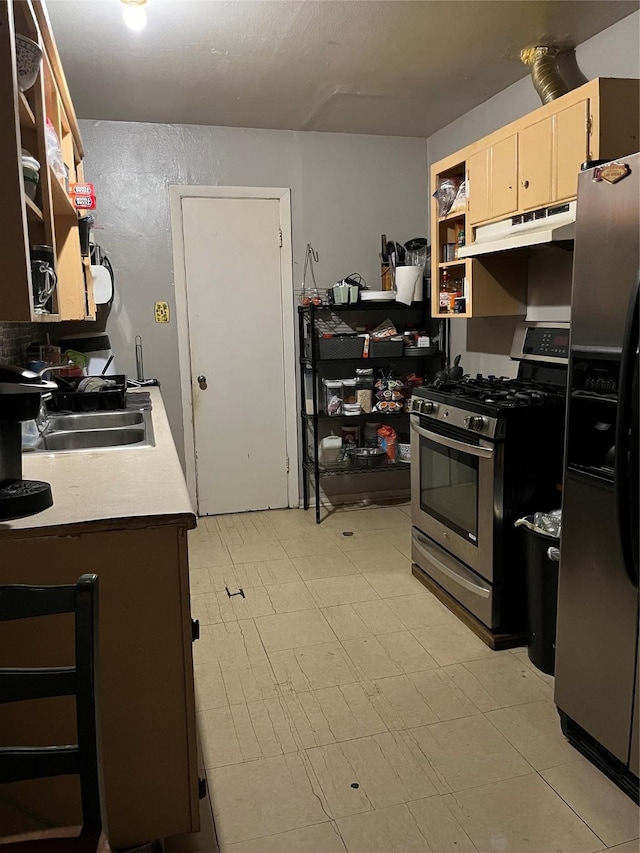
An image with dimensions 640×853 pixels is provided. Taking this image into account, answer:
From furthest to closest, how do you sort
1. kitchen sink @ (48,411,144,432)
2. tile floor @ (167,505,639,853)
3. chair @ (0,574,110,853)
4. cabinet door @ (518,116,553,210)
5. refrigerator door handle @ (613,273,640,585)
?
1. kitchen sink @ (48,411,144,432)
2. cabinet door @ (518,116,553,210)
3. tile floor @ (167,505,639,853)
4. refrigerator door handle @ (613,273,640,585)
5. chair @ (0,574,110,853)

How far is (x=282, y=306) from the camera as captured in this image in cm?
430

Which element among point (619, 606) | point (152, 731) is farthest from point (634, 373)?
point (152, 731)

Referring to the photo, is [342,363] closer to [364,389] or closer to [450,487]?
[364,389]

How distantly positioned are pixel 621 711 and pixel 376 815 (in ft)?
2.35

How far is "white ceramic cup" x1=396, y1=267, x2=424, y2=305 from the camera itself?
4.06 m

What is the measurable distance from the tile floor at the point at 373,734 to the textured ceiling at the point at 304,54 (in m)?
2.48

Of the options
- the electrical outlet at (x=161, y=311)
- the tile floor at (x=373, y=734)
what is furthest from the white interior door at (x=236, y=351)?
the tile floor at (x=373, y=734)

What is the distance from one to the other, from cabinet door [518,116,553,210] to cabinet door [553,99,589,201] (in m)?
0.05

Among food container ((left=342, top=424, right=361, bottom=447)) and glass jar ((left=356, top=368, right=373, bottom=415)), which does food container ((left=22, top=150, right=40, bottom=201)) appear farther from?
food container ((left=342, top=424, right=361, bottom=447))

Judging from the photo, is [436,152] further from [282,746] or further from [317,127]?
[282,746]

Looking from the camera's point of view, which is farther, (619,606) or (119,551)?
(619,606)

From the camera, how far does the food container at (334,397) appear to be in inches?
167

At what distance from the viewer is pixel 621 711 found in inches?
69.3

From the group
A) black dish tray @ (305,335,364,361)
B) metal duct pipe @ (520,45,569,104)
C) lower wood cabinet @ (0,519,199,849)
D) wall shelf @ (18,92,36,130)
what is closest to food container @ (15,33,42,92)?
wall shelf @ (18,92,36,130)
